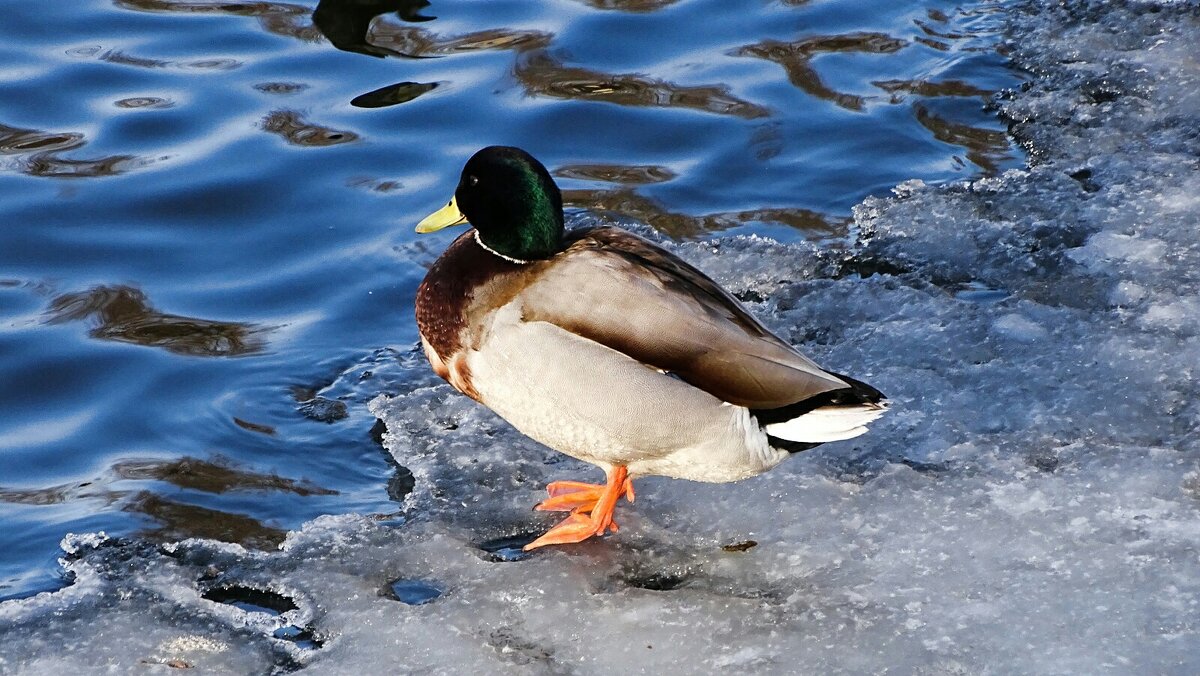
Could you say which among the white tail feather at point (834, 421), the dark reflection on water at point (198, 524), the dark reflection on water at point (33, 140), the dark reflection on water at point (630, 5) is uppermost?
the dark reflection on water at point (630, 5)

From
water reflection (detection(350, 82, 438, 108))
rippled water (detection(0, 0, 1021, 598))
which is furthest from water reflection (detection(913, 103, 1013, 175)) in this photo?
water reflection (detection(350, 82, 438, 108))

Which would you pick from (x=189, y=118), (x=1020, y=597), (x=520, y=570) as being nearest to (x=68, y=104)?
(x=189, y=118)

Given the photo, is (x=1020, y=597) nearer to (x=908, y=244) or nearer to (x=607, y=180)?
(x=908, y=244)

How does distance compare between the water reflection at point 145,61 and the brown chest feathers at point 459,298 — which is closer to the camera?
the brown chest feathers at point 459,298

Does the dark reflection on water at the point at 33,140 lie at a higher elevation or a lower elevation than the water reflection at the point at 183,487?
higher

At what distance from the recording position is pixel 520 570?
3.59 metres

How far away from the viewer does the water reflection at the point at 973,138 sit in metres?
5.93

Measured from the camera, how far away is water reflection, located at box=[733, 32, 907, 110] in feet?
22.4

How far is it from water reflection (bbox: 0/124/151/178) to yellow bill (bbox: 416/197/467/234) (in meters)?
2.62

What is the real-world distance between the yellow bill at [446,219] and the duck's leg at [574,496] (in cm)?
78

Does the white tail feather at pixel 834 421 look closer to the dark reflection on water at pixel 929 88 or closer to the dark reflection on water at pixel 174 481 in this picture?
the dark reflection on water at pixel 174 481

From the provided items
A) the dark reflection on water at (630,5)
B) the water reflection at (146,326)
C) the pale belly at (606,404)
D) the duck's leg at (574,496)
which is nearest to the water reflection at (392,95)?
the dark reflection on water at (630,5)

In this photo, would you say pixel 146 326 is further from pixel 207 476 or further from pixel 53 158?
pixel 53 158

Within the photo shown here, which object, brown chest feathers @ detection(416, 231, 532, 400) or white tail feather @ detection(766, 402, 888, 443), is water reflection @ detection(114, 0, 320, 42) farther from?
white tail feather @ detection(766, 402, 888, 443)
